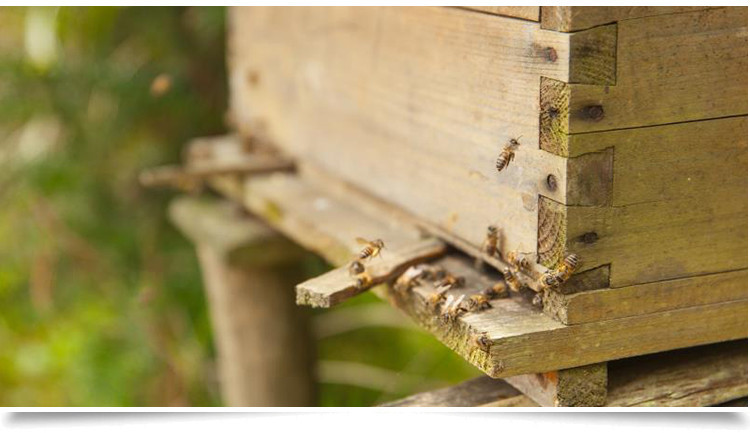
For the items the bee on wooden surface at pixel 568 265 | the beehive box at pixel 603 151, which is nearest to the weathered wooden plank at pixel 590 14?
the beehive box at pixel 603 151

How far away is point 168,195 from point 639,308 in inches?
91.5

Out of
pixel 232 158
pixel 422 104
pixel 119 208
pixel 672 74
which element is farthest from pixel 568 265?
pixel 119 208

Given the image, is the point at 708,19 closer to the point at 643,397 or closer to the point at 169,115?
the point at 643,397

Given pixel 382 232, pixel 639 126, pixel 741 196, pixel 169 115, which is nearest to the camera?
pixel 639 126

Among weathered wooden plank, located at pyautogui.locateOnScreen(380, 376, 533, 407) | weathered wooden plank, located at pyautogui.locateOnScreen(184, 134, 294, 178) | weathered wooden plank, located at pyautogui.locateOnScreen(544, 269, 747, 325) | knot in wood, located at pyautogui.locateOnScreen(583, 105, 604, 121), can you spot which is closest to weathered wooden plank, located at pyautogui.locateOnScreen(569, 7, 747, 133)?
knot in wood, located at pyautogui.locateOnScreen(583, 105, 604, 121)

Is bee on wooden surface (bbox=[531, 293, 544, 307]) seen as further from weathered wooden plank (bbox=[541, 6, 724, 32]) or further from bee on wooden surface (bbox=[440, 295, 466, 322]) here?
weathered wooden plank (bbox=[541, 6, 724, 32])

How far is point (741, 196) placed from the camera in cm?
166

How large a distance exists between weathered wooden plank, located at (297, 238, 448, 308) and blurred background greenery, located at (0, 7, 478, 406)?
1.58m

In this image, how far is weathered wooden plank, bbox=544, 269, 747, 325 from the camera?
1573mm

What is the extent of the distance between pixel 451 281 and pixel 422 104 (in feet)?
1.27

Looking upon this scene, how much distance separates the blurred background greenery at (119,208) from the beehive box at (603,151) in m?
1.67

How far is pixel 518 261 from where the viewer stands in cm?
161

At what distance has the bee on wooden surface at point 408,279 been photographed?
1790 mm

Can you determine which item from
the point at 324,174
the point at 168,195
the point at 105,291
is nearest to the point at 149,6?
the point at 168,195
